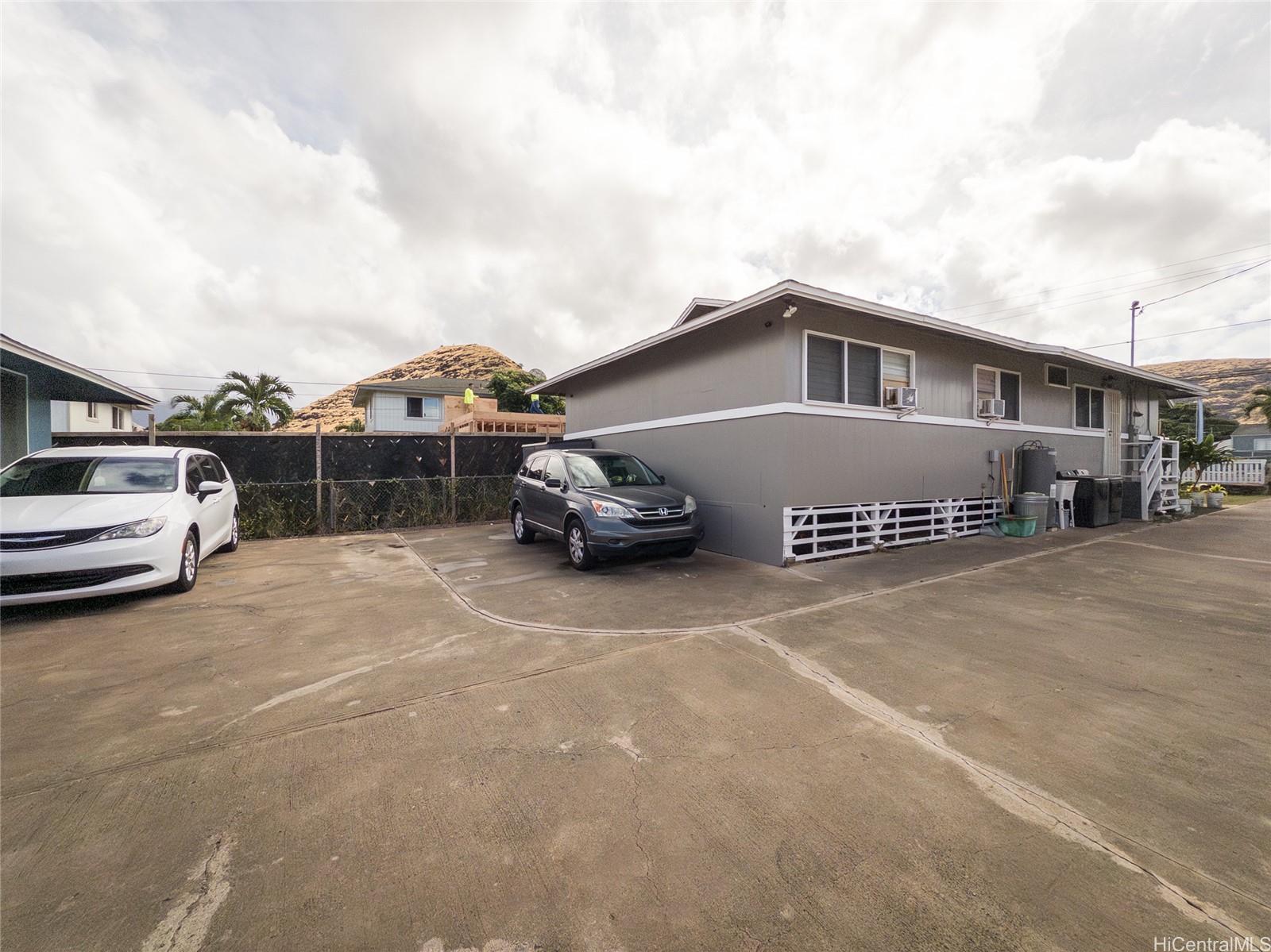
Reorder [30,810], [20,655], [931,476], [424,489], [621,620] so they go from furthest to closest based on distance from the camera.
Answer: [424,489], [931,476], [621,620], [20,655], [30,810]

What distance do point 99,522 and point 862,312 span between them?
8.92 m

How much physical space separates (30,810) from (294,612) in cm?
276

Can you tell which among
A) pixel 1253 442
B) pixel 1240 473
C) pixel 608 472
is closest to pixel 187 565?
pixel 608 472

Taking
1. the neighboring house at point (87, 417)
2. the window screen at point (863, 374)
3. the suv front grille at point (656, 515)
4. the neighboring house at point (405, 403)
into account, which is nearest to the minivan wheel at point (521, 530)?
the suv front grille at point (656, 515)

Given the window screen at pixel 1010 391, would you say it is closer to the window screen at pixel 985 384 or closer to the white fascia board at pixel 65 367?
the window screen at pixel 985 384

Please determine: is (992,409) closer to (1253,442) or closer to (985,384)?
(985,384)

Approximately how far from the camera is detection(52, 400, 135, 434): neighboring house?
20594mm

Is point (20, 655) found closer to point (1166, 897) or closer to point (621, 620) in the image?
point (621, 620)

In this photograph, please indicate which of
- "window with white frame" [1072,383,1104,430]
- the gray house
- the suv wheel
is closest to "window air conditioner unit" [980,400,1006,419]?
the gray house

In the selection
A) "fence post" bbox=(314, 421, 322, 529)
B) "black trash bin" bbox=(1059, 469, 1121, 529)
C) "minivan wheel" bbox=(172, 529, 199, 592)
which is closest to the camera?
"minivan wheel" bbox=(172, 529, 199, 592)

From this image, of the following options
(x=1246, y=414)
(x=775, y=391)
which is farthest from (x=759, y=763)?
(x=1246, y=414)

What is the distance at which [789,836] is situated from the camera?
6.32ft

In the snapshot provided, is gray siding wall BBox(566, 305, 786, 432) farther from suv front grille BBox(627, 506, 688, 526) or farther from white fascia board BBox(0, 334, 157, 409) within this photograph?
white fascia board BBox(0, 334, 157, 409)

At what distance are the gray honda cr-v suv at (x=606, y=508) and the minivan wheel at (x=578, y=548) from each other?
0.01 meters
